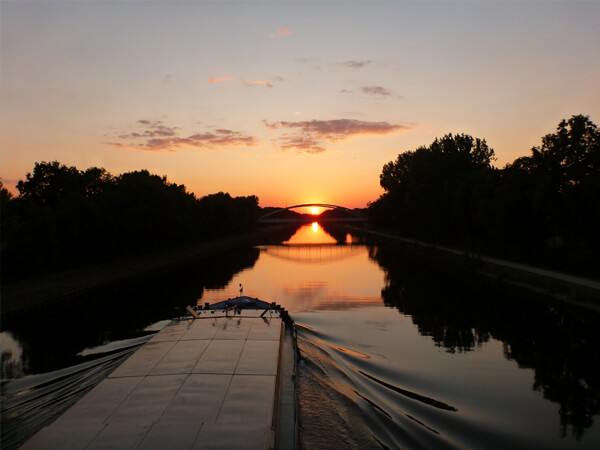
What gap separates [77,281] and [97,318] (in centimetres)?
933

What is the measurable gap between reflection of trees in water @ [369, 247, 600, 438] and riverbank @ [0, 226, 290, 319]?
2209 centimetres

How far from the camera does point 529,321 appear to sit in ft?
80.9

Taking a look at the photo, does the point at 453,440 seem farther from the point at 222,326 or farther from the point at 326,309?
the point at 326,309

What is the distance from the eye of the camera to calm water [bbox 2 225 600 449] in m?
11.5

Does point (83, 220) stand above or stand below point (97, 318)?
above

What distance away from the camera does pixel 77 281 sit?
33.1m

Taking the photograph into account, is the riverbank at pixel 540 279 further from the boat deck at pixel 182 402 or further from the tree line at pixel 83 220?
the tree line at pixel 83 220

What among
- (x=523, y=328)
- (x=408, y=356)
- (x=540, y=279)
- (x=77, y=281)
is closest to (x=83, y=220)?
(x=77, y=281)

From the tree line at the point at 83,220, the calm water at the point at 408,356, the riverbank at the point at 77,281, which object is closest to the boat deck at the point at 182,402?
the calm water at the point at 408,356

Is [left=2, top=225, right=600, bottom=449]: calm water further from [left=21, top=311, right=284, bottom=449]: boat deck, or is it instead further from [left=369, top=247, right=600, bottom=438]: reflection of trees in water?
[left=21, top=311, right=284, bottom=449]: boat deck

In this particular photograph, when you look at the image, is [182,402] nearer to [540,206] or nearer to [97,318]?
[97,318]

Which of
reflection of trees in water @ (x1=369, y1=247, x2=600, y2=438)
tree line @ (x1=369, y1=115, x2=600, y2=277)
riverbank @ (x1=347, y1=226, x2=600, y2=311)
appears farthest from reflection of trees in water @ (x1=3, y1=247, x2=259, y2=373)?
tree line @ (x1=369, y1=115, x2=600, y2=277)

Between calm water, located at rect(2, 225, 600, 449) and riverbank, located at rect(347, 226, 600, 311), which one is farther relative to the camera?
riverbank, located at rect(347, 226, 600, 311)

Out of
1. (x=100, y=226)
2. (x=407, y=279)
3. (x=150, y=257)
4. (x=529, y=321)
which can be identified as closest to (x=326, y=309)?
(x=529, y=321)
